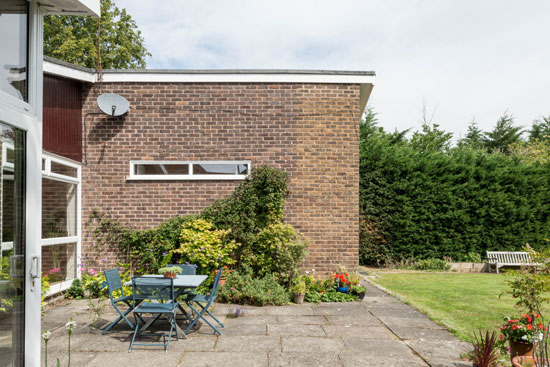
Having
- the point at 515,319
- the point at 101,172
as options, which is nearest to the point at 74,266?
the point at 101,172

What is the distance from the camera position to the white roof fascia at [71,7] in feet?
9.48

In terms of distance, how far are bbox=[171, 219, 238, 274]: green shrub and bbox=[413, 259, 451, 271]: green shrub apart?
660 cm

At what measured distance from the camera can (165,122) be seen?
26.5 feet

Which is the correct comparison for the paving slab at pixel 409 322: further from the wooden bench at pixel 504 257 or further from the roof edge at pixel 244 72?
the wooden bench at pixel 504 257

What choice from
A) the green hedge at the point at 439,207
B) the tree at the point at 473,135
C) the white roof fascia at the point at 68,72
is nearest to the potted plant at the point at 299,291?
the green hedge at the point at 439,207

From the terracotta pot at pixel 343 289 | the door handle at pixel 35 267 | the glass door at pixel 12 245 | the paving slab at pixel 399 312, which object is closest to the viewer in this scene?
the glass door at pixel 12 245

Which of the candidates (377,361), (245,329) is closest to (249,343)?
(245,329)

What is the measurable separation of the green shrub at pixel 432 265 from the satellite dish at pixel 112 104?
30.0 ft

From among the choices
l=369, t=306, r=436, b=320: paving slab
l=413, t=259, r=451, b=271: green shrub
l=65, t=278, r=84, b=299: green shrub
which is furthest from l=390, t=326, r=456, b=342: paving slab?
l=413, t=259, r=451, b=271: green shrub

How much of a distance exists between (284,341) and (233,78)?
5.34 m

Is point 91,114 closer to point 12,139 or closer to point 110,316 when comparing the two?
point 110,316

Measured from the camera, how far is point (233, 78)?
8.14 meters

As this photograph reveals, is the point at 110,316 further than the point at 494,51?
No

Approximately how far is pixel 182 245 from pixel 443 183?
856 cm
